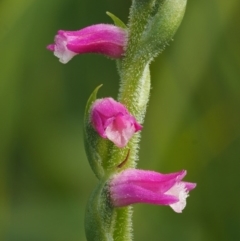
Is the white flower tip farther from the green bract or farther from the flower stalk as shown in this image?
the green bract

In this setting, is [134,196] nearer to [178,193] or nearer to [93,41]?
[178,193]

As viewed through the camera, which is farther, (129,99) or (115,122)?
(129,99)

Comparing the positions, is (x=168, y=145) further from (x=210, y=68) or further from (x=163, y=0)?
(x=163, y=0)

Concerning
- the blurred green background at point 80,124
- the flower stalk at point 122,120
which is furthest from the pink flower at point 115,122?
the blurred green background at point 80,124

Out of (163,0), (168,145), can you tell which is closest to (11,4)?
(168,145)

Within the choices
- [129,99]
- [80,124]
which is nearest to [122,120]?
[129,99]

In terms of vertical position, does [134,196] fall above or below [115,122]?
below
